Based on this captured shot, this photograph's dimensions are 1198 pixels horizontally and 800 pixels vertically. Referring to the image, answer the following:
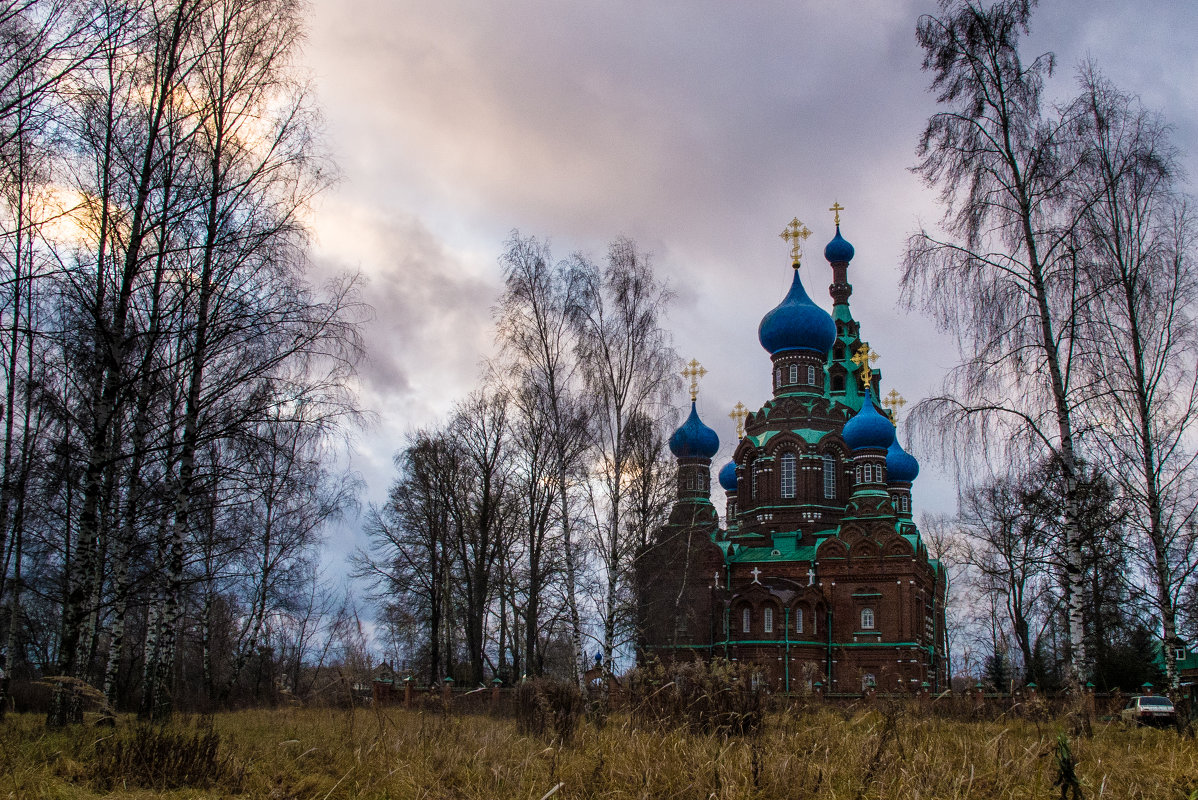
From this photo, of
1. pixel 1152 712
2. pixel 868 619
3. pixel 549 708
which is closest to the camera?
pixel 549 708

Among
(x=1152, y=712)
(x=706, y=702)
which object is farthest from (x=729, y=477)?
(x=706, y=702)

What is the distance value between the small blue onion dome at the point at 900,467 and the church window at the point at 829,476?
5.00 m

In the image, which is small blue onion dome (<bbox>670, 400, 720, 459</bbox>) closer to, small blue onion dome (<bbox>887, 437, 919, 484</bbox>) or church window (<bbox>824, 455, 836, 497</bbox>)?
church window (<bbox>824, 455, 836, 497</bbox>)

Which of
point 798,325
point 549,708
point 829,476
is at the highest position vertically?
point 798,325

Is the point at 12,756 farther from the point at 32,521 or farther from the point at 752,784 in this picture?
the point at 32,521

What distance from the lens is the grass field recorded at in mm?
5805

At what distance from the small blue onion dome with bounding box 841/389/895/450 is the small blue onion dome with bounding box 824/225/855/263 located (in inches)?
451

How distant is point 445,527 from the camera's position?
1008 inches

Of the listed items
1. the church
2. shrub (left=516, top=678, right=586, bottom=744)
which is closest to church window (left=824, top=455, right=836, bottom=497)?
the church

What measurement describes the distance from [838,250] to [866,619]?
63.2ft

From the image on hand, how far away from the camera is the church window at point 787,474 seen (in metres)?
36.8

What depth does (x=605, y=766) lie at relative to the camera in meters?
6.39

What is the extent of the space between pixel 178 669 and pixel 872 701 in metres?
22.0

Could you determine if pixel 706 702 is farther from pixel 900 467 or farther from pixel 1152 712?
pixel 900 467
